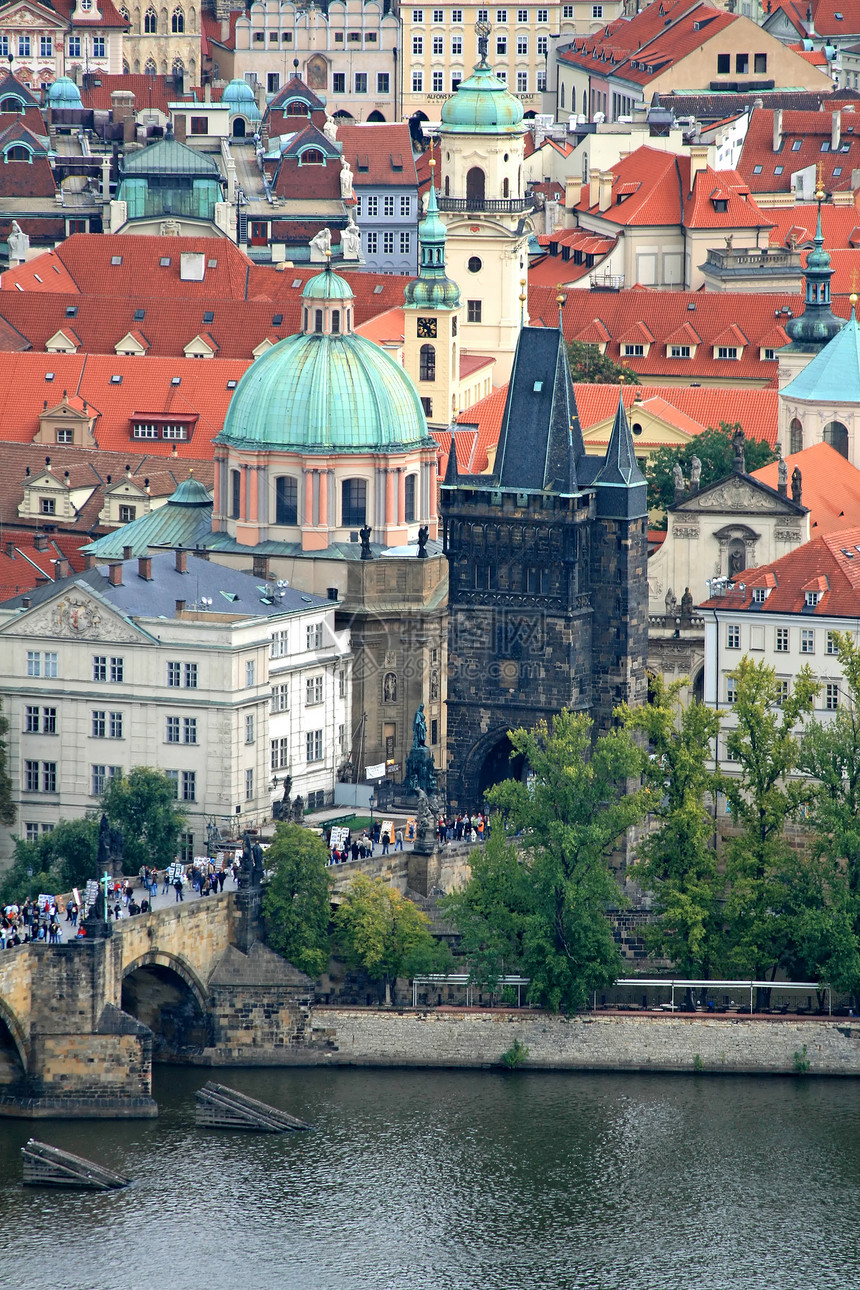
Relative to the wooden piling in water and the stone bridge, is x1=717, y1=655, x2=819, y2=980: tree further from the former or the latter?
the wooden piling in water

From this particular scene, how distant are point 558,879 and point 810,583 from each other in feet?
86.2

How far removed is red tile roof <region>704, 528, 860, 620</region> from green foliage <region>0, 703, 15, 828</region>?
103ft

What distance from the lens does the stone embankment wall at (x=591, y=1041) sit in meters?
173

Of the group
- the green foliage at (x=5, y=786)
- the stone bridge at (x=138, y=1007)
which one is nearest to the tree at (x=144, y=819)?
the stone bridge at (x=138, y=1007)

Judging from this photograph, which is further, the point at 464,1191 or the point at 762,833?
the point at 762,833

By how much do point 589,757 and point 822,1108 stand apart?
78.5 feet

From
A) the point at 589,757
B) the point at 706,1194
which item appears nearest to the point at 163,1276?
the point at 706,1194

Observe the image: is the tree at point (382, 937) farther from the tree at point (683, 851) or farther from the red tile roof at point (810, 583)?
the red tile roof at point (810, 583)

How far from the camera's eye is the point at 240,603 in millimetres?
189000

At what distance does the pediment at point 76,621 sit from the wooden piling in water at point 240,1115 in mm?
25246

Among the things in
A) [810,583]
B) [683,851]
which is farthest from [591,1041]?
[810,583]

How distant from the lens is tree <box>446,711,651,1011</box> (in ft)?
570

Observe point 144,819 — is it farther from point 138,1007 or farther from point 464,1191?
point 464,1191

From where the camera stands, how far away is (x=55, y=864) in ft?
586
